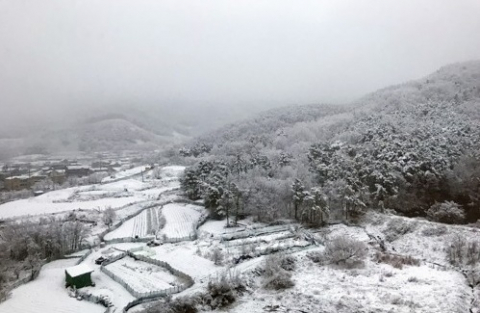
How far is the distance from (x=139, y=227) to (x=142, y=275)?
18019 millimetres

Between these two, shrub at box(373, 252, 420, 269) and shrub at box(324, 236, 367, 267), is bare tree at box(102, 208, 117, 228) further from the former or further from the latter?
shrub at box(373, 252, 420, 269)

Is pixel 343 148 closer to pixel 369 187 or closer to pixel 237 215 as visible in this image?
pixel 369 187

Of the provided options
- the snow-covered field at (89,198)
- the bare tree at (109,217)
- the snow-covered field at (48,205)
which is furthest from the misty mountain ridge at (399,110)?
the bare tree at (109,217)

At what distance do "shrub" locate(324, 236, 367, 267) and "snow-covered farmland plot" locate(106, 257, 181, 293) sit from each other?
1324 centimetres

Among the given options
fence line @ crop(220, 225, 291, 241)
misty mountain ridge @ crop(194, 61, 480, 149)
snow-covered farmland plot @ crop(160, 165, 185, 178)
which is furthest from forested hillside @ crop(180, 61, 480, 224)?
snow-covered farmland plot @ crop(160, 165, 185, 178)

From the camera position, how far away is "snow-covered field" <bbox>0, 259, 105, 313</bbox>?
27.6 meters

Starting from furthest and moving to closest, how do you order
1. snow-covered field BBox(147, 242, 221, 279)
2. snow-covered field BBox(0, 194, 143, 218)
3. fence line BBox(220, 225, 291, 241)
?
snow-covered field BBox(0, 194, 143, 218)
fence line BBox(220, 225, 291, 241)
snow-covered field BBox(147, 242, 221, 279)

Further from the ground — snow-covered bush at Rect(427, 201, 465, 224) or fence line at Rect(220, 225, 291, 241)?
snow-covered bush at Rect(427, 201, 465, 224)

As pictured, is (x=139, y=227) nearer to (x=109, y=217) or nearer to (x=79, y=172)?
(x=109, y=217)

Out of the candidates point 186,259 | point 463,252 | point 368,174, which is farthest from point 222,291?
point 368,174

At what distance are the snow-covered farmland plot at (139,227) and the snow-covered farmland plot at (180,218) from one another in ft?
4.89

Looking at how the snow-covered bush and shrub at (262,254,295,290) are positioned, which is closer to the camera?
shrub at (262,254,295,290)

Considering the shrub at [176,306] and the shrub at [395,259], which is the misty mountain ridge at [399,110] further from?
the shrub at [176,306]

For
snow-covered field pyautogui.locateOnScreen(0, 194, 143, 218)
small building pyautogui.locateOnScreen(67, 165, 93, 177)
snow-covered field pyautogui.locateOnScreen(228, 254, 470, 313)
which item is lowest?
snow-covered field pyautogui.locateOnScreen(228, 254, 470, 313)
